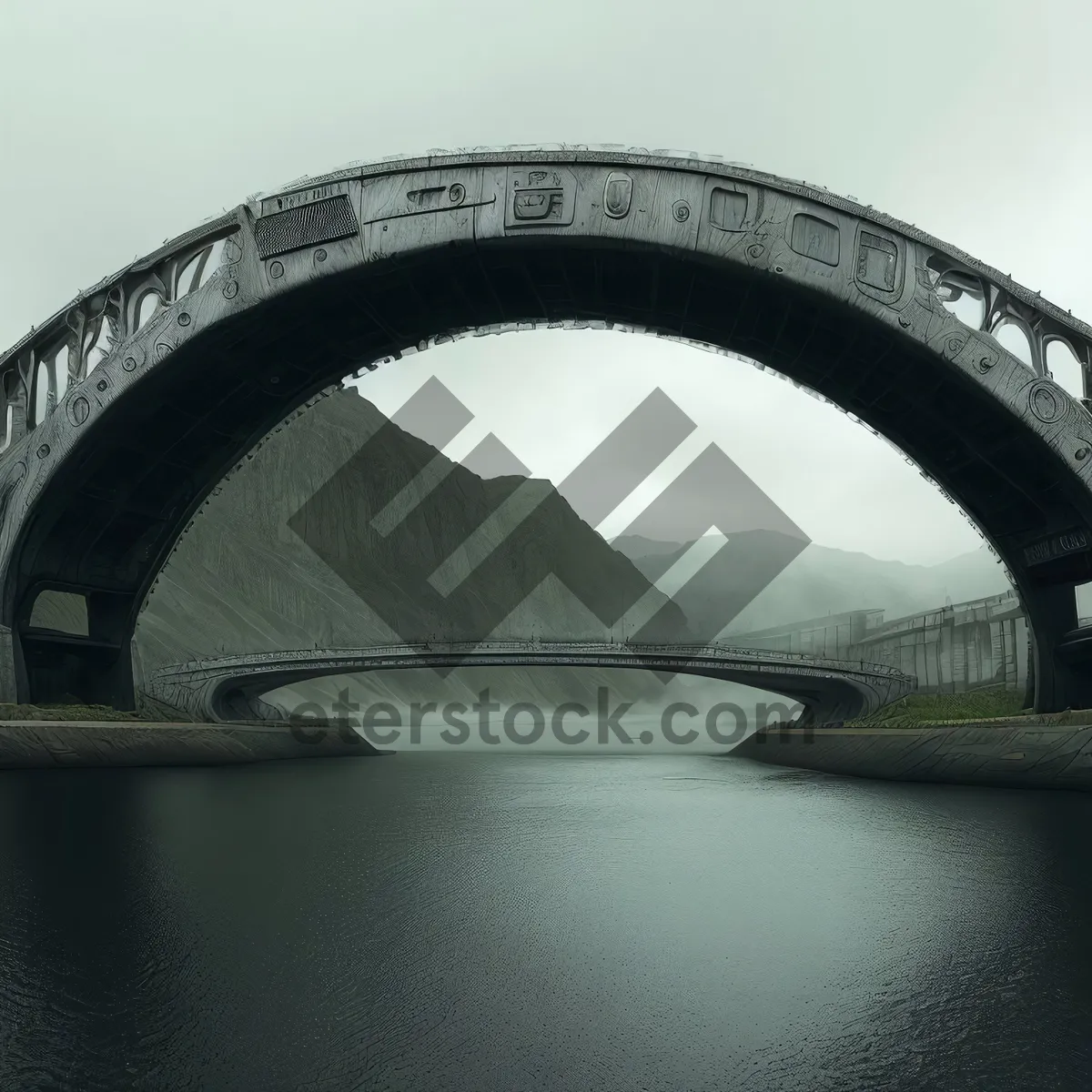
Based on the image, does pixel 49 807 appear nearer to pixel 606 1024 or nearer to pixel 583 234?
pixel 606 1024

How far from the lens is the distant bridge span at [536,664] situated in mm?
60250

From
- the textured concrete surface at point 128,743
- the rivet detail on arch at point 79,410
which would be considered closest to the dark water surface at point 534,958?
the textured concrete surface at point 128,743

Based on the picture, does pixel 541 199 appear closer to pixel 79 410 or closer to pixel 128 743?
pixel 79 410

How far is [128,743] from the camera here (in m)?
32.4

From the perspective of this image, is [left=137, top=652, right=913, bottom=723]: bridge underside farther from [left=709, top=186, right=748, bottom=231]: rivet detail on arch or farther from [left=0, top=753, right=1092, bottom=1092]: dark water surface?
[left=0, top=753, right=1092, bottom=1092]: dark water surface

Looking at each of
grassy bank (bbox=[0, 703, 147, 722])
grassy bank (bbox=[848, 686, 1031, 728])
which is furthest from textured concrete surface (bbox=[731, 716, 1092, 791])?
grassy bank (bbox=[0, 703, 147, 722])

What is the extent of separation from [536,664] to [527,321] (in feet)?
118

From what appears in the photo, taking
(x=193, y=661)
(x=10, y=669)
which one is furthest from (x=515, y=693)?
(x=10, y=669)

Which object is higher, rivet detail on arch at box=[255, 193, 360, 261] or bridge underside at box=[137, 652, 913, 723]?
rivet detail on arch at box=[255, 193, 360, 261]

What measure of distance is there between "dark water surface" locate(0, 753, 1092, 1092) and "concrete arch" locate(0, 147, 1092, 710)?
1632 cm

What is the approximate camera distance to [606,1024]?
5.98 m

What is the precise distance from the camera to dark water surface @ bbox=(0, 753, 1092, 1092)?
17.2 ft

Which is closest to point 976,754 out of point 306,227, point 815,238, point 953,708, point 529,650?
point 953,708

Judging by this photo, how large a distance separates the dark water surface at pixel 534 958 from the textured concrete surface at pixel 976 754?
11.3 m
